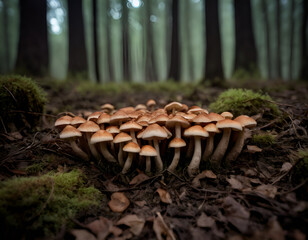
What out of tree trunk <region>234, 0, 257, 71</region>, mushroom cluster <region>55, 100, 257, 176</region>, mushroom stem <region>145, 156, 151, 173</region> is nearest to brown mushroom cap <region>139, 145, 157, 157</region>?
mushroom cluster <region>55, 100, 257, 176</region>

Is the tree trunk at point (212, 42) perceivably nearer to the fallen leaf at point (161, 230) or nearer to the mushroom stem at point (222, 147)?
the mushroom stem at point (222, 147)

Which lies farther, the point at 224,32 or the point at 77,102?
the point at 224,32

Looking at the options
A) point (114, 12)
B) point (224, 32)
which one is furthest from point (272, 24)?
point (114, 12)

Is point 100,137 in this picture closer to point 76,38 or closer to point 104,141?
point 104,141

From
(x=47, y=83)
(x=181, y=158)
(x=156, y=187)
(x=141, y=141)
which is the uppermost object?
(x=47, y=83)

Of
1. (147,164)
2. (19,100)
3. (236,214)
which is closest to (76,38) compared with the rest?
(19,100)

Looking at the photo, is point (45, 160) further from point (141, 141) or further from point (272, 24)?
point (272, 24)
